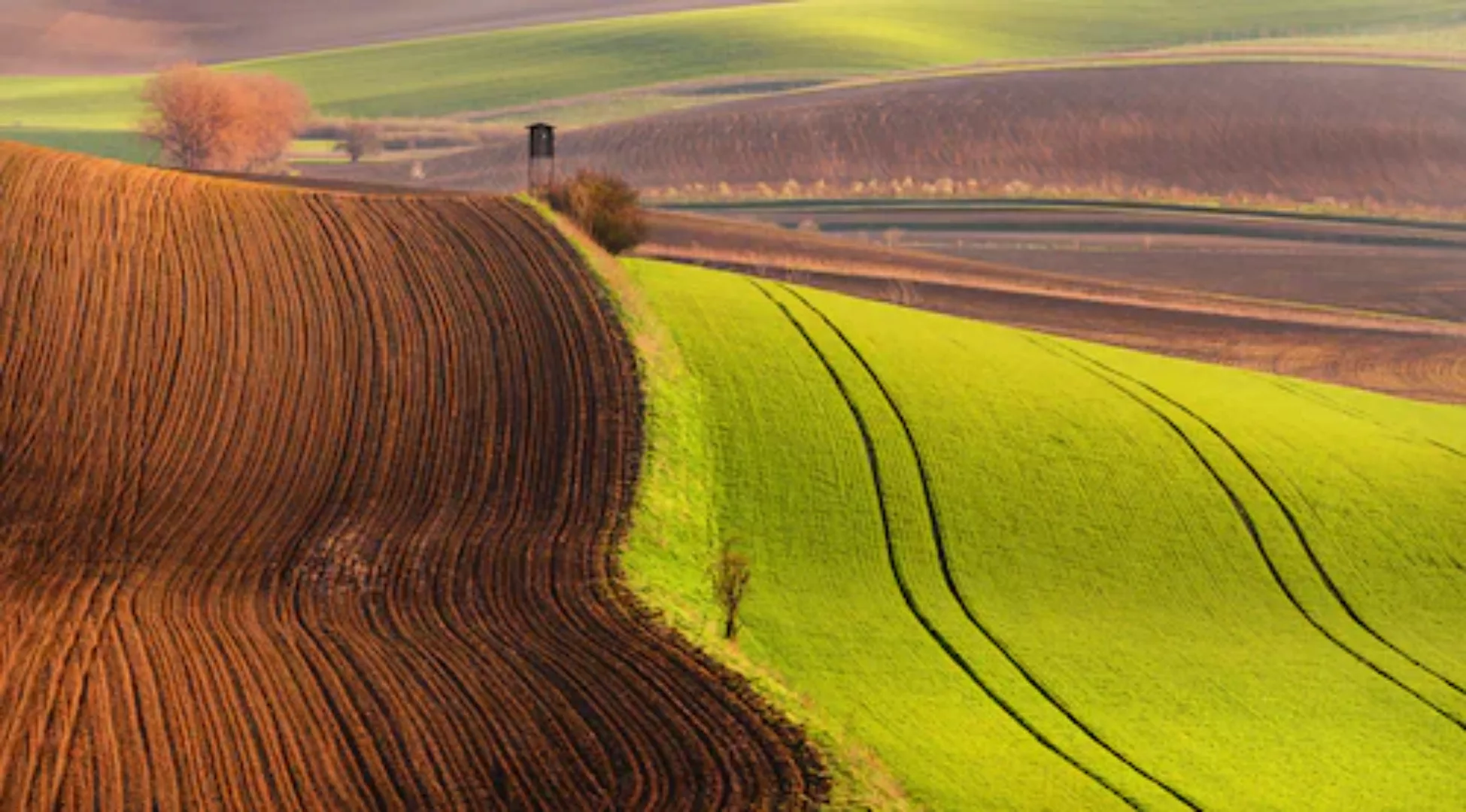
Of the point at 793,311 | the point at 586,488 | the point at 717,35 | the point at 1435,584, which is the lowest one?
the point at 1435,584

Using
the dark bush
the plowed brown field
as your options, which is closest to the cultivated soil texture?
the dark bush

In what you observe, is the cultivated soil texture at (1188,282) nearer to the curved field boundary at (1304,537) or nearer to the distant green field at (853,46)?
the curved field boundary at (1304,537)

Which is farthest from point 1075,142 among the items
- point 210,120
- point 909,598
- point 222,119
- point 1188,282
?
point 909,598

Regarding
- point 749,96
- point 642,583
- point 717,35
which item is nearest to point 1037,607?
point 642,583

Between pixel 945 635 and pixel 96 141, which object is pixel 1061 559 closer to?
pixel 945 635

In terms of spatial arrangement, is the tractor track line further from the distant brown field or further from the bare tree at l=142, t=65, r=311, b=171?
the bare tree at l=142, t=65, r=311, b=171

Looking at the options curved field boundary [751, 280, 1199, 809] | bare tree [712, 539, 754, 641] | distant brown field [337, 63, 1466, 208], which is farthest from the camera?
distant brown field [337, 63, 1466, 208]

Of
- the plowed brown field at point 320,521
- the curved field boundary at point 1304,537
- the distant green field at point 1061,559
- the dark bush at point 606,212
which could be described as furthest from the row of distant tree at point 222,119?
the distant green field at point 1061,559

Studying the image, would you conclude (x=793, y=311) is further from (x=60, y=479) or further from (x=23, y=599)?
(x=23, y=599)
